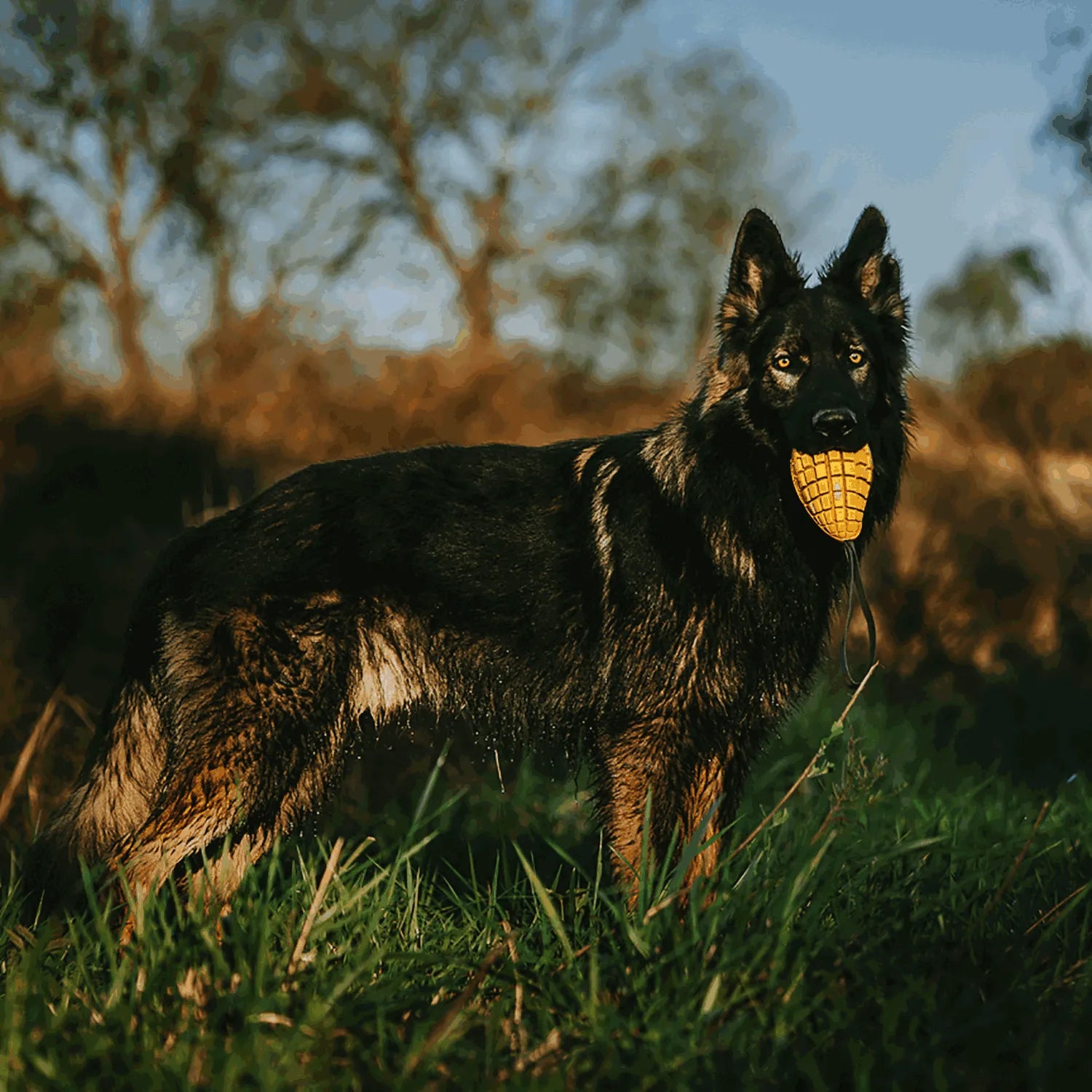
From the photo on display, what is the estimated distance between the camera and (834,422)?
10.4ft

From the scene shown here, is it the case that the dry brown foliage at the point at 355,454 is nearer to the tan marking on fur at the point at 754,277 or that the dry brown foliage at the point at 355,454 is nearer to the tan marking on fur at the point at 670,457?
the tan marking on fur at the point at 670,457

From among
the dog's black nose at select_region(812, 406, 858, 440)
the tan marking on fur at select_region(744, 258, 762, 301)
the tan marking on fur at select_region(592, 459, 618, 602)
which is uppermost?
the tan marking on fur at select_region(744, 258, 762, 301)

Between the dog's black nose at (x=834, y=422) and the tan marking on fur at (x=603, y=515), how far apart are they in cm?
76

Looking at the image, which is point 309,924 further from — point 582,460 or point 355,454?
point 355,454

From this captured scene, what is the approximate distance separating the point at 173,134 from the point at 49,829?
18.2m

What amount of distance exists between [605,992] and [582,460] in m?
1.85

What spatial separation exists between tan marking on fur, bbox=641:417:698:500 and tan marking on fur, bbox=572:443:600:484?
0.61ft

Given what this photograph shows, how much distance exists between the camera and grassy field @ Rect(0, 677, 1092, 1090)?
2.22 metres

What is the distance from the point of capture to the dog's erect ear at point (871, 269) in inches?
145

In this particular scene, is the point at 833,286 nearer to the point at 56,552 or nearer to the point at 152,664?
the point at 152,664

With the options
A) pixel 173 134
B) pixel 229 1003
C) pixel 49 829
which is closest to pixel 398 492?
pixel 49 829

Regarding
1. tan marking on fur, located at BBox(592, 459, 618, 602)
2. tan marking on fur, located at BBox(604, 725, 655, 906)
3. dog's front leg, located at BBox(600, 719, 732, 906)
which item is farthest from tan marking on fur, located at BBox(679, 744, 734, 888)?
tan marking on fur, located at BBox(592, 459, 618, 602)

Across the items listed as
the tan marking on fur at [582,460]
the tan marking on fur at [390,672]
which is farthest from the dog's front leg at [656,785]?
the tan marking on fur at [582,460]

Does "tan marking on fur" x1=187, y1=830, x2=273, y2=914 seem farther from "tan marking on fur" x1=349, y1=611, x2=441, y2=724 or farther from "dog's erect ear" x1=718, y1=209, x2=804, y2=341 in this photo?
"dog's erect ear" x1=718, y1=209, x2=804, y2=341
